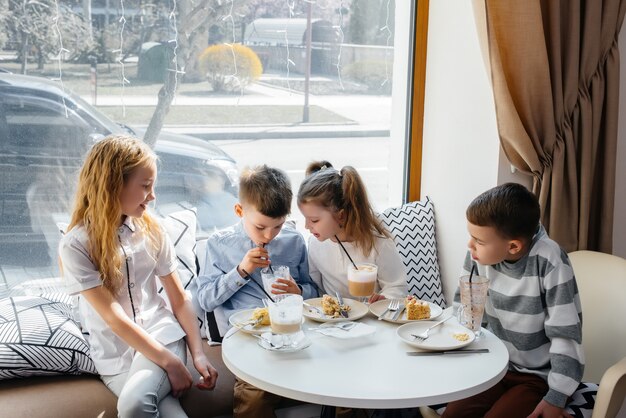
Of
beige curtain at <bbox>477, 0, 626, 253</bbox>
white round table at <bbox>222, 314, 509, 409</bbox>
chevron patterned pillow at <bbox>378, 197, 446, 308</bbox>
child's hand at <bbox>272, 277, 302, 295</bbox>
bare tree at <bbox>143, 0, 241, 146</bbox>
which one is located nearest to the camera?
white round table at <bbox>222, 314, 509, 409</bbox>

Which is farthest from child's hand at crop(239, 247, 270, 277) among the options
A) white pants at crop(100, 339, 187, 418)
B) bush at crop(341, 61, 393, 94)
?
bush at crop(341, 61, 393, 94)

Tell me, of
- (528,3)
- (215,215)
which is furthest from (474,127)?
(215,215)

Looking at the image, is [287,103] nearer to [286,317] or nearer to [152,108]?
→ [152,108]

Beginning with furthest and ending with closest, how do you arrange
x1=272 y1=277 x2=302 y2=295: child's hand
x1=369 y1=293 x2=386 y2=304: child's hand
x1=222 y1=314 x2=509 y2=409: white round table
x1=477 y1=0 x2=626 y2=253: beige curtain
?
1. x1=477 y1=0 x2=626 y2=253: beige curtain
2. x1=369 y1=293 x2=386 y2=304: child's hand
3. x1=272 y1=277 x2=302 y2=295: child's hand
4. x1=222 y1=314 x2=509 y2=409: white round table

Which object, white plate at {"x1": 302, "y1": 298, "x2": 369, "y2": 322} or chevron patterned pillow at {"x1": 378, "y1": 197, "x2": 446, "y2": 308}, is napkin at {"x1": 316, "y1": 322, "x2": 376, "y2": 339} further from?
chevron patterned pillow at {"x1": 378, "y1": 197, "x2": 446, "y2": 308}

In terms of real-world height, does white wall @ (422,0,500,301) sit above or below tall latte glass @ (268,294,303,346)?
above

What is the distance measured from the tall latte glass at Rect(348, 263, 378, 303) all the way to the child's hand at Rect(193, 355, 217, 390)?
1.72ft

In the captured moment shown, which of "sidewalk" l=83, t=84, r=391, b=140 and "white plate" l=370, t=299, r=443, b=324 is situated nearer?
"white plate" l=370, t=299, r=443, b=324

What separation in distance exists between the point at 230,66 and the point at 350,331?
1363 mm

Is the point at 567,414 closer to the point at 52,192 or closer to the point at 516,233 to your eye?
the point at 516,233

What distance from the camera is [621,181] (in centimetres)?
311

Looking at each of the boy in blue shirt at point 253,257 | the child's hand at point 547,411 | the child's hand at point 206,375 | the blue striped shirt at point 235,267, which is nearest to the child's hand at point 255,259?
the boy in blue shirt at point 253,257

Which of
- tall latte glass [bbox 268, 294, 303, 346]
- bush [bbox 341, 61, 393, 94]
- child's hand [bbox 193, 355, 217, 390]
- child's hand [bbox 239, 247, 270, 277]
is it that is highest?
bush [bbox 341, 61, 393, 94]

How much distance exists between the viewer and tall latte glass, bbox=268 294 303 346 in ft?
6.85
